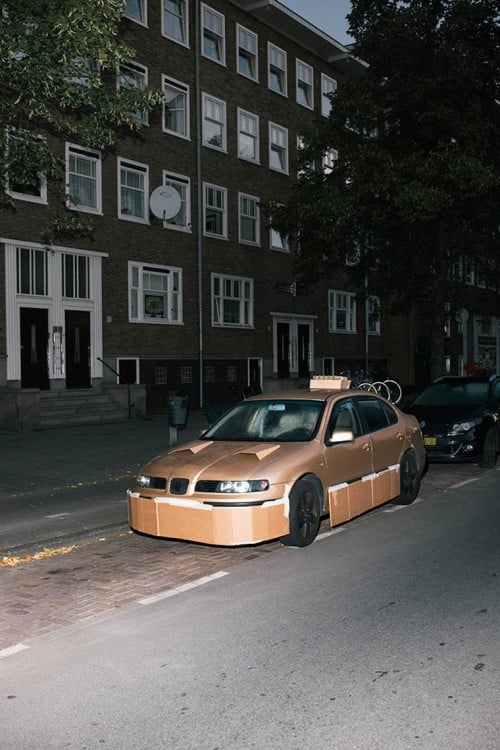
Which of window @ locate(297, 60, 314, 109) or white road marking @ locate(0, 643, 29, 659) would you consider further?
window @ locate(297, 60, 314, 109)

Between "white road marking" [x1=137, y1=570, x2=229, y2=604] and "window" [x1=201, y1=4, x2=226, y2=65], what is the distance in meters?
24.8

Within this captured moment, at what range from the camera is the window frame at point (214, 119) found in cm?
2794

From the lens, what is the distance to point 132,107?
11.6m

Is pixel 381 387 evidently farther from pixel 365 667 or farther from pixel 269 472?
pixel 365 667

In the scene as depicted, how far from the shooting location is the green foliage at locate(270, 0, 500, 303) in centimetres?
2061

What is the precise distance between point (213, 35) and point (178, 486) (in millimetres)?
24912

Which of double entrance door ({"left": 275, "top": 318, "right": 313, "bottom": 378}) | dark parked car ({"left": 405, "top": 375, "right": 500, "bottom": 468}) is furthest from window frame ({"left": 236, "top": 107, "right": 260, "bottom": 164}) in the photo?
dark parked car ({"left": 405, "top": 375, "right": 500, "bottom": 468})

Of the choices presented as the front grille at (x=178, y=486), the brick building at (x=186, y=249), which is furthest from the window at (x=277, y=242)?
the front grille at (x=178, y=486)

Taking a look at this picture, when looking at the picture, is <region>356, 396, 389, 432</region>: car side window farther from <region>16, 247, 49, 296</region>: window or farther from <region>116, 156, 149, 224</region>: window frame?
<region>116, 156, 149, 224</region>: window frame

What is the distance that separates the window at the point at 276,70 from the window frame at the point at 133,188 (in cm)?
851

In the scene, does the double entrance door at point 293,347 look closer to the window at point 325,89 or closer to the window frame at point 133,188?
the window frame at point 133,188

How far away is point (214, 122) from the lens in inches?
1121

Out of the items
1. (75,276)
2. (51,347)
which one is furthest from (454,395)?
(75,276)

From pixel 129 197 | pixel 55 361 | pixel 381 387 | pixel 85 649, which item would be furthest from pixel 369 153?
pixel 85 649
